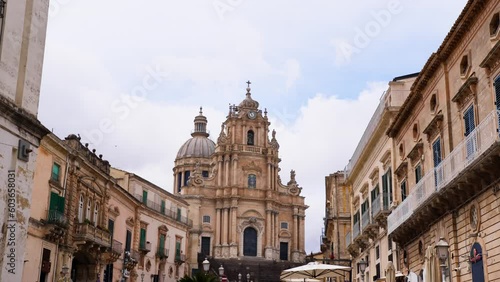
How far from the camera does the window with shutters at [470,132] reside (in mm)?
16250

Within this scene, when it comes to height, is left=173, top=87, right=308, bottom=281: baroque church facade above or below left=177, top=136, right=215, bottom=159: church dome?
below

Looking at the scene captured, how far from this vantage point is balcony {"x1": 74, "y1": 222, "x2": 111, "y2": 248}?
113ft

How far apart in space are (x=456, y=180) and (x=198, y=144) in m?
79.9

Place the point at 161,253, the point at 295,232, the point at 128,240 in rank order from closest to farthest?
the point at 128,240 < the point at 161,253 < the point at 295,232

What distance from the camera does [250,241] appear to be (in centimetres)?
7481

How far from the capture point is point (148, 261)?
48938mm

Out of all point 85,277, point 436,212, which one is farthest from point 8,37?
point 85,277

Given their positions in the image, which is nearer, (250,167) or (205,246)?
(205,246)

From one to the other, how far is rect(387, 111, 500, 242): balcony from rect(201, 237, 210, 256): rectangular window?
50257mm

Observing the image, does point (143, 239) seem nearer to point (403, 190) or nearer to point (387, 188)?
point (387, 188)

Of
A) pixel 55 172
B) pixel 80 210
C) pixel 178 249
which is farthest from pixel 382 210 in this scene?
pixel 178 249

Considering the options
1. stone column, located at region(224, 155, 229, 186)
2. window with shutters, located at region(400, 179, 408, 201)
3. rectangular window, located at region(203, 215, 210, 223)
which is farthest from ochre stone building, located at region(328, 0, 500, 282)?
stone column, located at region(224, 155, 229, 186)

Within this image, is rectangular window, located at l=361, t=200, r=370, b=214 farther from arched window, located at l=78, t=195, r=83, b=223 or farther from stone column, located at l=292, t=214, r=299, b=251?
stone column, located at l=292, t=214, r=299, b=251

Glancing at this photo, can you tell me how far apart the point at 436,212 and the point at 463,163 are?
3341mm
